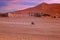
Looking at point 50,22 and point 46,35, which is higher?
point 50,22

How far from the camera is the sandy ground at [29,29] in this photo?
5.35 ft

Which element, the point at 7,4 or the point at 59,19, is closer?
the point at 59,19

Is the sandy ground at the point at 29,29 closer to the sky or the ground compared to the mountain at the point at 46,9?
closer to the ground

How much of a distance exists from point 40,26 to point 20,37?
27 cm

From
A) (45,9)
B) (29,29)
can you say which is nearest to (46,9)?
(45,9)

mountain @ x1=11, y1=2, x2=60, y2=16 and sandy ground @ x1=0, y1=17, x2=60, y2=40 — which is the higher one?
mountain @ x1=11, y1=2, x2=60, y2=16

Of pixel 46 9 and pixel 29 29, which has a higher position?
pixel 46 9

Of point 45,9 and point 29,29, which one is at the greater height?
point 45,9

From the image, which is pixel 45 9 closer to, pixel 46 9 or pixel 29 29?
pixel 46 9

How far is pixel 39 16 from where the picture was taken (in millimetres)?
1646

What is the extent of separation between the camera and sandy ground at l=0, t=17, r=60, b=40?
5.35ft

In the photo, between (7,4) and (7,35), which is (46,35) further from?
(7,4)

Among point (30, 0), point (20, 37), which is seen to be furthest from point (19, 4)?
point (20, 37)

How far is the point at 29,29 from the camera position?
5.57ft
